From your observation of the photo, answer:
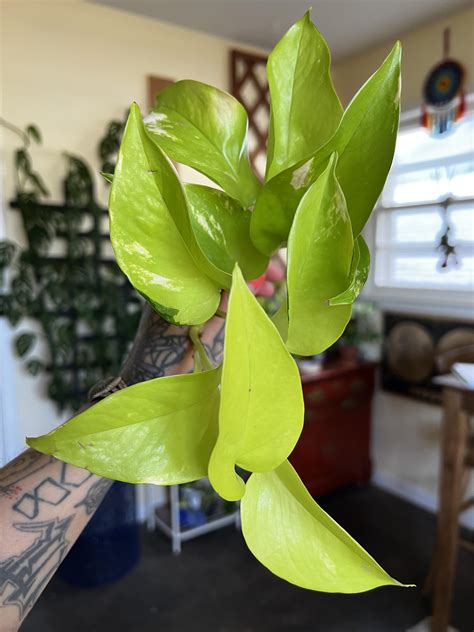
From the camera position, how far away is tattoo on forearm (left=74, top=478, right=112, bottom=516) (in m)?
0.48

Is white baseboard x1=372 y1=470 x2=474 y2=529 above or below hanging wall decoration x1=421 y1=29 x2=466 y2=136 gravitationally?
below

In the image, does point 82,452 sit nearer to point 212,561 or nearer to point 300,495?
point 300,495

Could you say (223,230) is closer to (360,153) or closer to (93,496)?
(360,153)

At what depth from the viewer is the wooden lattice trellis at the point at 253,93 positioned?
252 centimetres

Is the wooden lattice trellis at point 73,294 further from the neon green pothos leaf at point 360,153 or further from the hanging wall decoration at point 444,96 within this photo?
the neon green pothos leaf at point 360,153

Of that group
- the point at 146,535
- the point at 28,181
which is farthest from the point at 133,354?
the point at 146,535

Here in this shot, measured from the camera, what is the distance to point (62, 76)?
2.07 m

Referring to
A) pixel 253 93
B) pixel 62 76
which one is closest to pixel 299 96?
pixel 62 76

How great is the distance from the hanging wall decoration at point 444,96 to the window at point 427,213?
0.19 feet

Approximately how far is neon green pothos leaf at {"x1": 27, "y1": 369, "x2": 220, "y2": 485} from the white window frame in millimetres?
2362

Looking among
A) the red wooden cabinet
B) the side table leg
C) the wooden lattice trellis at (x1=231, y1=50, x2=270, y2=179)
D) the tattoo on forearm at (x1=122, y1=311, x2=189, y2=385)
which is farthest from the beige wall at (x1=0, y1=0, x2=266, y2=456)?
the tattoo on forearm at (x1=122, y1=311, x2=189, y2=385)

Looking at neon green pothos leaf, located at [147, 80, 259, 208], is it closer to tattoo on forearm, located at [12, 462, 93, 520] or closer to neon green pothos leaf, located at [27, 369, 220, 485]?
neon green pothos leaf, located at [27, 369, 220, 485]

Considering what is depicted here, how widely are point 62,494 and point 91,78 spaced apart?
2.13 metres

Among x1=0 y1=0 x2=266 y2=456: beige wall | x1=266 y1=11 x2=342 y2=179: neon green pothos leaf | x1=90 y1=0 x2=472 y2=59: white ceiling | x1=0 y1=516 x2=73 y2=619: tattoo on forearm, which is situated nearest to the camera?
x1=266 y1=11 x2=342 y2=179: neon green pothos leaf
